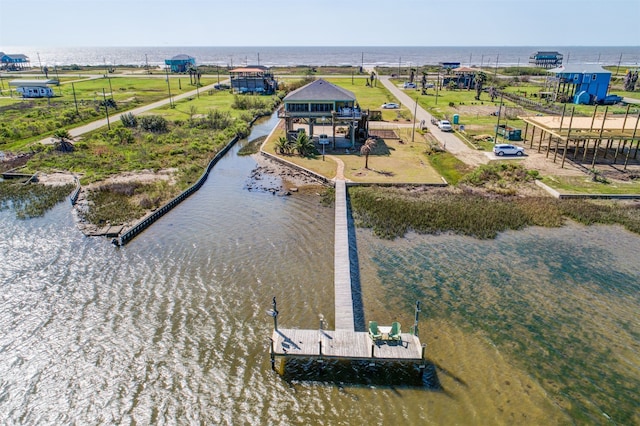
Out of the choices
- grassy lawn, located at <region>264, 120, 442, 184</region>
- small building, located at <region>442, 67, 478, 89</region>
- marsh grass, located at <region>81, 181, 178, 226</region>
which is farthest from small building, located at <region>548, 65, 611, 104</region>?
marsh grass, located at <region>81, 181, 178, 226</region>

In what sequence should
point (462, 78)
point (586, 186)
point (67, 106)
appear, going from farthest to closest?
point (462, 78), point (67, 106), point (586, 186)

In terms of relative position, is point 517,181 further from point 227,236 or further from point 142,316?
point 142,316

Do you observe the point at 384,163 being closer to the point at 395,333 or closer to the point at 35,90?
the point at 395,333

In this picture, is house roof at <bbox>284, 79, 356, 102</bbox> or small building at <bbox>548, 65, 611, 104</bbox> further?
small building at <bbox>548, 65, 611, 104</bbox>

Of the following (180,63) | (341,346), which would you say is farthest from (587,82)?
(180,63)

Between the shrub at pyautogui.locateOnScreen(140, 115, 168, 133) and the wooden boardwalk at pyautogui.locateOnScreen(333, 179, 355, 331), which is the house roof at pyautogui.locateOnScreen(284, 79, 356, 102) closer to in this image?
the wooden boardwalk at pyautogui.locateOnScreen(333, 179, 355, 331)

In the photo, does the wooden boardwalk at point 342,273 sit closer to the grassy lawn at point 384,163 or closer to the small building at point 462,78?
the grassy lawn at point 384,163
